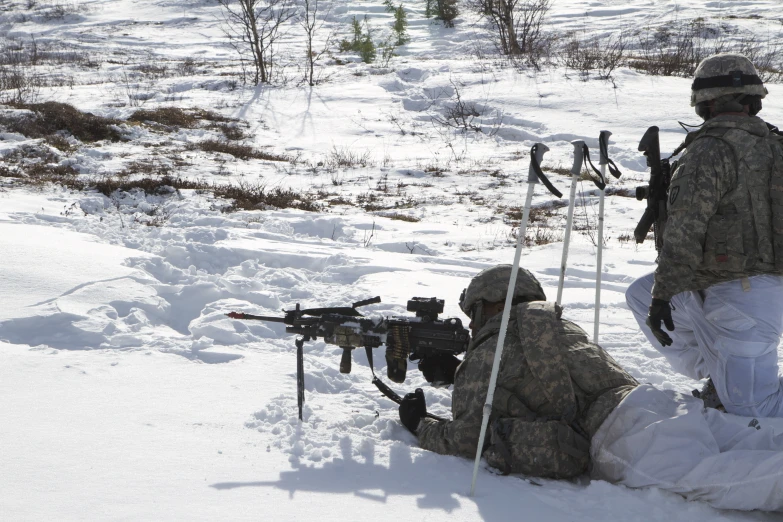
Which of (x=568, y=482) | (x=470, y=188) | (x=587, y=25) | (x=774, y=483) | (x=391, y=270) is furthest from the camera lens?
(x=587, y=25)

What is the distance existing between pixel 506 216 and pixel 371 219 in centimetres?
173

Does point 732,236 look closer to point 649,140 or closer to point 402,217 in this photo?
point 649,140

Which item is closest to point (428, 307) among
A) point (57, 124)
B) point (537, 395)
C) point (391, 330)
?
point (391, 330)

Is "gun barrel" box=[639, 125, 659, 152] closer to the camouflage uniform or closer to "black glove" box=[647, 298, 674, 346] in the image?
the camouflage uniform

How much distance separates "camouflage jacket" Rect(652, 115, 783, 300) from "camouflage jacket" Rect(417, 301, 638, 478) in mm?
506

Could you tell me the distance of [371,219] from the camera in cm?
820

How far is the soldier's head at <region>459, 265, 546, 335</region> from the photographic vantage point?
3.29m

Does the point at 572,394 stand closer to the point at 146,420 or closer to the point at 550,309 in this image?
the point at 550,309

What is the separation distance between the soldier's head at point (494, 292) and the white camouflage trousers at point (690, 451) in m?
0.68

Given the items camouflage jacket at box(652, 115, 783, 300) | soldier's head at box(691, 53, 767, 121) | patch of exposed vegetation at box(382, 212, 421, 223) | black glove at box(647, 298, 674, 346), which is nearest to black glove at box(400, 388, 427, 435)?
black glove at box(647, 298, 674, 346)

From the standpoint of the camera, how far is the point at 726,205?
2.95 m

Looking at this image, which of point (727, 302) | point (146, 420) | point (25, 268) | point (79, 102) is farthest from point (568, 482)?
point (79, 102)

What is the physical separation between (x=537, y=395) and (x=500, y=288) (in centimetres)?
54

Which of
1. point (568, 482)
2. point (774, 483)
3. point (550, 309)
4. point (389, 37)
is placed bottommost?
point (568, 482)
